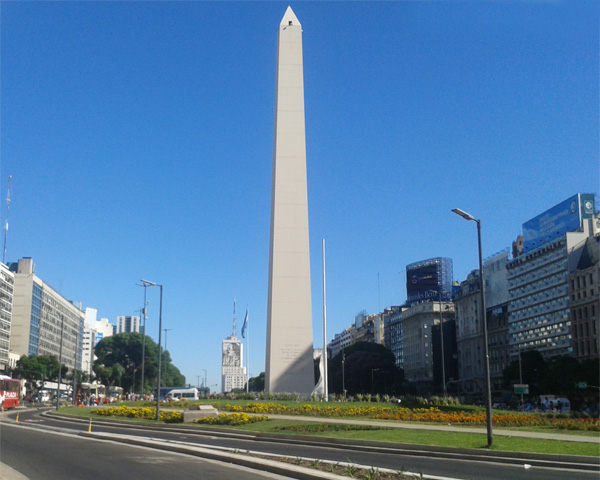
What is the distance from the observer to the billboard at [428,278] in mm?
158750

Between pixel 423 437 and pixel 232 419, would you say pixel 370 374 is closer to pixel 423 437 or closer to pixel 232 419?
pixel 232 419

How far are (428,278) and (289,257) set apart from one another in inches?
4577

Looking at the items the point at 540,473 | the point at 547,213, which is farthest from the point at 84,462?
the point at 547,213

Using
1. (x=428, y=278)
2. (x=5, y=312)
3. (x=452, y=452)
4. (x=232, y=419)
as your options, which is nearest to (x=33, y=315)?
(x=5, y=312)

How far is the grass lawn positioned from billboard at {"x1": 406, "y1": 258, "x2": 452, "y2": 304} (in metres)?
130

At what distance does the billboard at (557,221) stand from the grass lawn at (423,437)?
71.8 m

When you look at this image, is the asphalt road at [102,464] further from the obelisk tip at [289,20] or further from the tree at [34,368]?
the tree at [34,368]

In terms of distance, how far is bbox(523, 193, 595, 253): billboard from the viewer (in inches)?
3644

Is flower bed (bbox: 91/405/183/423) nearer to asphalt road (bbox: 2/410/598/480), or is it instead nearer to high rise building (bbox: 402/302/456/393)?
asphalt road (bbox: 2/410/598/480)

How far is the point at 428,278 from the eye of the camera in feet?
526

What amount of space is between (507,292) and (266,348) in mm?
75733

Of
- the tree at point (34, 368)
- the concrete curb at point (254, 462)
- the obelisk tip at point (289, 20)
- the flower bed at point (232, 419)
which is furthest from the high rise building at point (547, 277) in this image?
the concrete curb at point (254, 462)

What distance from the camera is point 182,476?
47.7 feet

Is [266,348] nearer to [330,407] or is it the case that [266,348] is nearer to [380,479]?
[330,407]
